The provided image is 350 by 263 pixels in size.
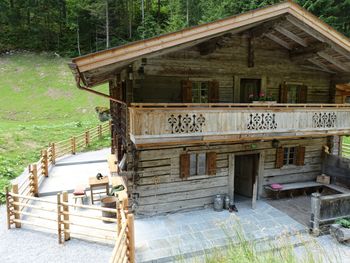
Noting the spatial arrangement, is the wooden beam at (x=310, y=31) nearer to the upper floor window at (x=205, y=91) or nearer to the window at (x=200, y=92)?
the upper floor window at (x=205, y=91)

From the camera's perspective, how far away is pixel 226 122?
377 inches

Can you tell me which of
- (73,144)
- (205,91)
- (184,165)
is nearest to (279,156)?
(205,91)

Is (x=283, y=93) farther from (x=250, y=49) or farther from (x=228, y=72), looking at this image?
(x=228, y=72)

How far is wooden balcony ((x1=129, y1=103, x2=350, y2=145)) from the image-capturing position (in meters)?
8.73

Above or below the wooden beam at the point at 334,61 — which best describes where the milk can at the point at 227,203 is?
below

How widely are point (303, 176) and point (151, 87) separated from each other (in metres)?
9.40

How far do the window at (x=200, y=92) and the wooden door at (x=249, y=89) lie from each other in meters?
2.04

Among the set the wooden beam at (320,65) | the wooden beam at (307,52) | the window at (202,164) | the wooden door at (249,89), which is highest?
the wooden beam at (307,52)

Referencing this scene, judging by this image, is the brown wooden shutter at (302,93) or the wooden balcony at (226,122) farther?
the brown wooden shutter at (302,93)

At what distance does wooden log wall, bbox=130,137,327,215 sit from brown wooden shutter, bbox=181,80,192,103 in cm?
202

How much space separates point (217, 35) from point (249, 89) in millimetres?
3635

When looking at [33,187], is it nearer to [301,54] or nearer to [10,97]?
[301,54]

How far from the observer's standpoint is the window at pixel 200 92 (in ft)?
38.4

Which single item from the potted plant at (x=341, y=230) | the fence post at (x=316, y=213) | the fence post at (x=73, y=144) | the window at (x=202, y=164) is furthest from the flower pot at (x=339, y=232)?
the fence post at (x=73, y=144)
